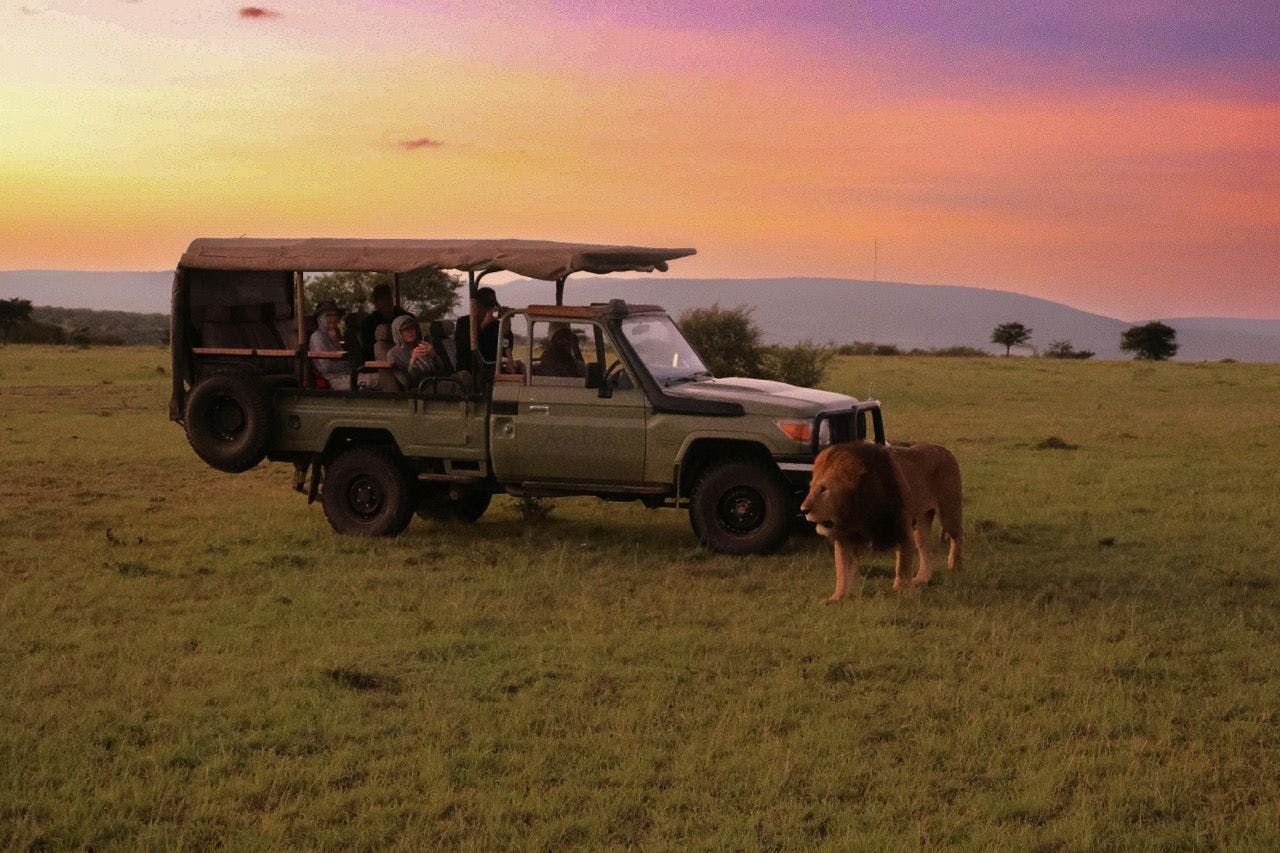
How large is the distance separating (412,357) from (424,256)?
0.87m

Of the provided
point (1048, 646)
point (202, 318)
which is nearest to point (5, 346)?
point (202, 318)

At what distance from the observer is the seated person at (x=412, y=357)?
12.2m

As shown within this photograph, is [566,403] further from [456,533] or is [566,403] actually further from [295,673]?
[295,673]

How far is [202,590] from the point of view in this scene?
10.3m

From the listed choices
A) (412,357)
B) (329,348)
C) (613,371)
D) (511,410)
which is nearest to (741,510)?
(613,371)

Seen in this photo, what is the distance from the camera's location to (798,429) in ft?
36.3

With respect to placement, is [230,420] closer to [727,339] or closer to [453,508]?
[453,508]

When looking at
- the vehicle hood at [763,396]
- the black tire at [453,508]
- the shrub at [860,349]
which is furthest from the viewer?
the shrub at [860,349]

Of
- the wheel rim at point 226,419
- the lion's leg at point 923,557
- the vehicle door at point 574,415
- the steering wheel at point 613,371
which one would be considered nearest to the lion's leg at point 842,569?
the lion's leg at point 923,557

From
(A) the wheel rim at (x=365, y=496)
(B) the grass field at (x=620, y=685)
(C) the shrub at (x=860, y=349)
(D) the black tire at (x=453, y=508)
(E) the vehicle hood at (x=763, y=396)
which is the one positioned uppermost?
(C) the shrub at (x=860, y=349)

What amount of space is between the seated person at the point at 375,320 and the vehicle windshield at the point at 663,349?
2.37m

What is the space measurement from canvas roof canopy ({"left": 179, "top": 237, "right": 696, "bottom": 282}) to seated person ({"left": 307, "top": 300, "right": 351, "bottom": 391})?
483 mm

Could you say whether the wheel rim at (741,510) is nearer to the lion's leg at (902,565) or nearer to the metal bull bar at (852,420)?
the metal bull bar at (852,420)

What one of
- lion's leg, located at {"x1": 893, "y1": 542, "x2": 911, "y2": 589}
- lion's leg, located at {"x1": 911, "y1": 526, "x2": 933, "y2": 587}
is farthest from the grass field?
lion's leg, located at {"x1": 893, "y1": 542, "x2": 911, "y2": 589}
